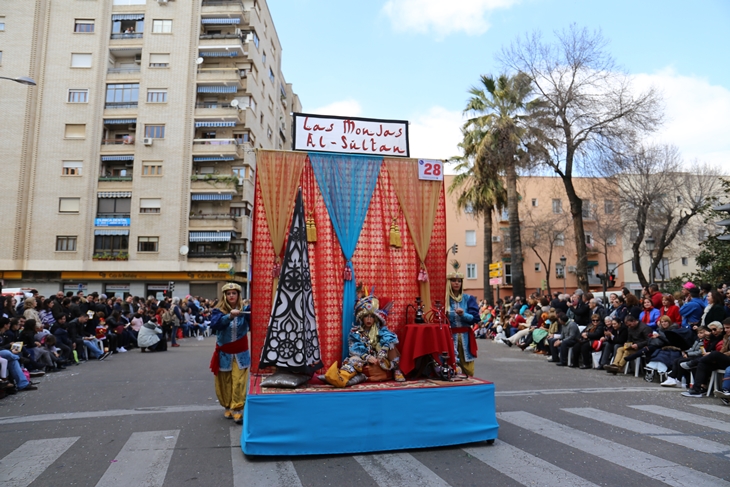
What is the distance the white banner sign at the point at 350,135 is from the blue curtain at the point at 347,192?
126mm

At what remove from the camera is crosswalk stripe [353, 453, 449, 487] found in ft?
16.2

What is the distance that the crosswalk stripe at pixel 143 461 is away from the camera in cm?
501

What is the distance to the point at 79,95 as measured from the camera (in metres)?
38.1

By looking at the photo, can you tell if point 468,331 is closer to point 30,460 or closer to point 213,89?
point 30,460

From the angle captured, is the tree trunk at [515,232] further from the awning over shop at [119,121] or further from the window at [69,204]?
the window at [69,204]

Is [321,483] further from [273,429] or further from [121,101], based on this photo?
[121,101]

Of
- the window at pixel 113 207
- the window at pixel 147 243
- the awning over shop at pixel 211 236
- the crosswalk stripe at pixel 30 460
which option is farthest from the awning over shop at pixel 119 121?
the crosswalk stripe at pixel 30 460

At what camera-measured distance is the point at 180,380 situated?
1143 cm

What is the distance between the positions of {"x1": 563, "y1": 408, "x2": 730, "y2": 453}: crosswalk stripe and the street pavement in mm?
14

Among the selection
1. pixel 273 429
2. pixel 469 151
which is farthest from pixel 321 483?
pixel 469 151

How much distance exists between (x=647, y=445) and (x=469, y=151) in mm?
21829

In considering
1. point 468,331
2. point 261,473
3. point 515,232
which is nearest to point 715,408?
point 468,331

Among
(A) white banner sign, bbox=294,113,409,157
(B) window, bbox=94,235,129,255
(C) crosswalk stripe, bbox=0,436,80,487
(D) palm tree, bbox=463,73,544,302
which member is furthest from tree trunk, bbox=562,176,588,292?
(B) window, bbox=94,235,129,255

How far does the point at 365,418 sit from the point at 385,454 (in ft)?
1.42
